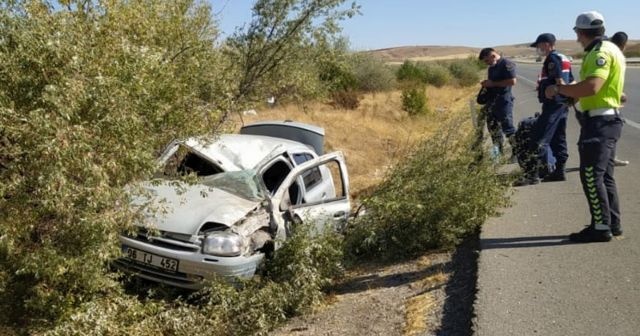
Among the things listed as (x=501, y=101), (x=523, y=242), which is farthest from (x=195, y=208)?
(x=501, y=101)

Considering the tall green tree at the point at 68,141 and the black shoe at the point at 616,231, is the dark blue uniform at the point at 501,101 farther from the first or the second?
the tall green tree at the point at 68,141

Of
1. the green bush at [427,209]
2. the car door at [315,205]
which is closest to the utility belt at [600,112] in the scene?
the green bush at [427,209]

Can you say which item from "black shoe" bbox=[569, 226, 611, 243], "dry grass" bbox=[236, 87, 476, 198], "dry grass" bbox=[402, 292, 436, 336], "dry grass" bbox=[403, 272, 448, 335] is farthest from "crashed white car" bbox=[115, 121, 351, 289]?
"dry grass" bbox=[236, 87, 476, 198]

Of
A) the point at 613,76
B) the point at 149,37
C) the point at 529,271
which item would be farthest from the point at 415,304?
the point at 149,37

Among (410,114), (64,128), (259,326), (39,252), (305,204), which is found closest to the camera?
(64,128)

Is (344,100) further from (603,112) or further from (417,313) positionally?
(417,313)

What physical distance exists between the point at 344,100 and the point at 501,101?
57.1ft

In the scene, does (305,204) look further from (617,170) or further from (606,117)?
(617,170)

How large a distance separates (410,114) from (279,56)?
574 inches

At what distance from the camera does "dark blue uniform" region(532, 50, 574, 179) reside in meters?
7.20

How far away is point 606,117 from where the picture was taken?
5.27m

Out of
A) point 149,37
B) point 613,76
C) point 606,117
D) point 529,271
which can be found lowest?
point 529,271

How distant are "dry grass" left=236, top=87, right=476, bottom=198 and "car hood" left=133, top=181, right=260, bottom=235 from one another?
543 cm

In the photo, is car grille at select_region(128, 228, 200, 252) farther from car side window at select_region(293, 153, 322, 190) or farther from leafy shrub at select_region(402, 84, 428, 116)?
leafy shrub at select_region(402, 84, 428, 116)
